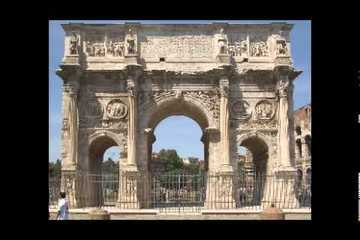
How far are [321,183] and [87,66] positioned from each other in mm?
16955

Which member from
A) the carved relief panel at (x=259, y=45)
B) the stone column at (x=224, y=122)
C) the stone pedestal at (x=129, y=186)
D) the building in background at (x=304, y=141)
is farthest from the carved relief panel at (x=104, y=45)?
the building in background at (x=304, y=141)

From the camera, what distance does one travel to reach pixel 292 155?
21.2m

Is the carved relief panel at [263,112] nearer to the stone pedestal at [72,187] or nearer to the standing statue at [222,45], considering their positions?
the standing statue at [222,45]

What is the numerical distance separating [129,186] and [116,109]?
323cm

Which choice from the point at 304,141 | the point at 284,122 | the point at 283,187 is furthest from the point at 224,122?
the point at 304,141

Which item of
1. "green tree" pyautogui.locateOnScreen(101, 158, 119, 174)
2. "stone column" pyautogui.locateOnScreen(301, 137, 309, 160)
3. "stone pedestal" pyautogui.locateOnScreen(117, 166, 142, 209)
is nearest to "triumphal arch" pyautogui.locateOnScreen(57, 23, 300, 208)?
"stone pedestal" pyautogui.locateOnScreen(117, 166, 142, 209)

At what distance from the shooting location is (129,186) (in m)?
20.3

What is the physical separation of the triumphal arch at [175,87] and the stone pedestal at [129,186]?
26cm

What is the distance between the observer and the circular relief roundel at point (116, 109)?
850 inches

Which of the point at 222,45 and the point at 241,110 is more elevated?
the point at 222,45

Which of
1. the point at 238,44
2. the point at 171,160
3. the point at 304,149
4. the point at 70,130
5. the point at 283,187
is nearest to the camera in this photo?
the point at 283,187

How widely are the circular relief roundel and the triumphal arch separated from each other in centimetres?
4

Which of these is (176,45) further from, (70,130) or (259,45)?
(70,130)
